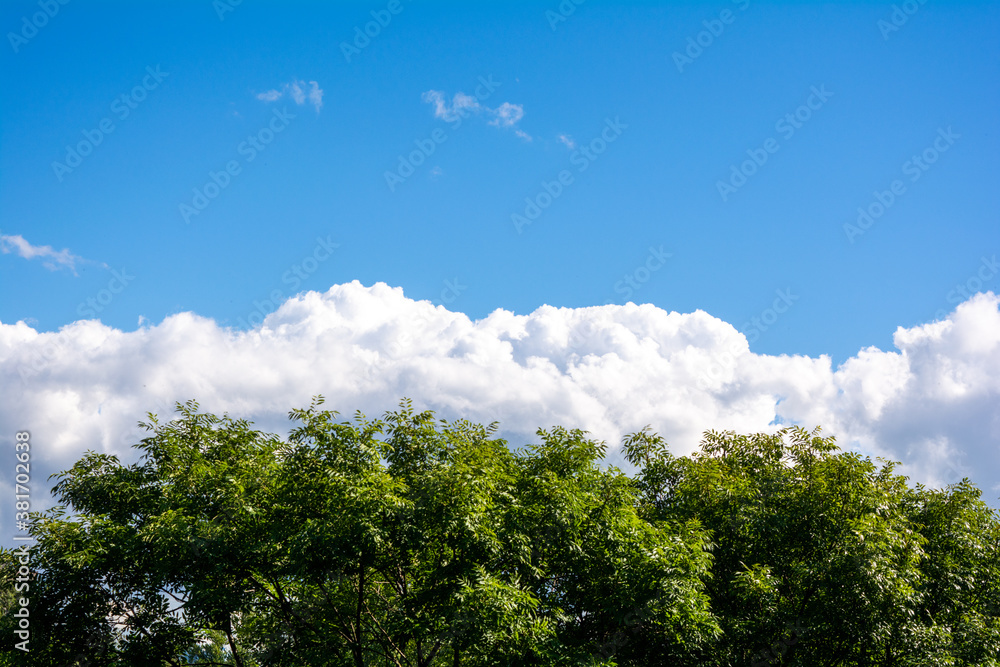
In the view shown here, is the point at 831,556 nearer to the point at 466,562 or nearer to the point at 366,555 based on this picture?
the point at 466,562

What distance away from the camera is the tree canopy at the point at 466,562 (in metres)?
16.0

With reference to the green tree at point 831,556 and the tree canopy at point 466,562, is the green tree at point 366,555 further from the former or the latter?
the green tree at point 831,556

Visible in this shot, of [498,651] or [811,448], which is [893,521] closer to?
[811,448]

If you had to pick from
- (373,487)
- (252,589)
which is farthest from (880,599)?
(252,589)

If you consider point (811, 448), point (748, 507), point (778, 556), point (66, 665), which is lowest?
point (66, 665)

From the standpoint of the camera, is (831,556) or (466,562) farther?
(831,556)

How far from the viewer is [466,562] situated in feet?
53.4

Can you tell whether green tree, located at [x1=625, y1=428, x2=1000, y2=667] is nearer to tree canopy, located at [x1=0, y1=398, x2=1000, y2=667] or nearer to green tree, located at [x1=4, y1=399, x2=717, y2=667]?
tree canopy, located at [x1=0, y1=398, x2=1000, y2=667]

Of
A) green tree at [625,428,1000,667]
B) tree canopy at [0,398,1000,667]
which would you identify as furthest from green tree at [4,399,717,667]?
green tree at [625,428,1000,667]

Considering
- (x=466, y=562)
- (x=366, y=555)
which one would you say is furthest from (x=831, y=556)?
(x=366, y=555)

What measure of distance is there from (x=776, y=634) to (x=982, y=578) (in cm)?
729

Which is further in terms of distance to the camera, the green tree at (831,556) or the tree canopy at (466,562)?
the green tree at (831,556)

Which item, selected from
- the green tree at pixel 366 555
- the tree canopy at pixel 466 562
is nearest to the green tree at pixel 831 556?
the tree canopy at pixel 466 562

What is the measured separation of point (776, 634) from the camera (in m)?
19.4
